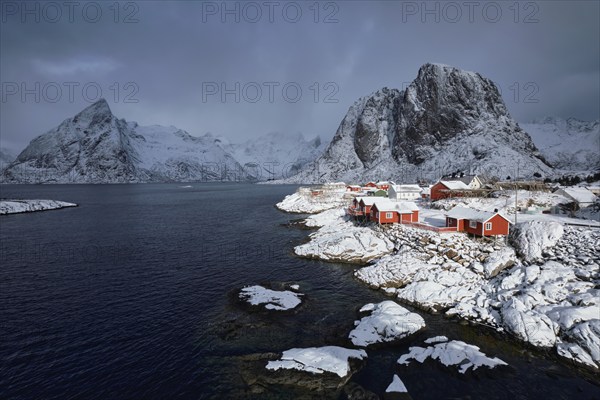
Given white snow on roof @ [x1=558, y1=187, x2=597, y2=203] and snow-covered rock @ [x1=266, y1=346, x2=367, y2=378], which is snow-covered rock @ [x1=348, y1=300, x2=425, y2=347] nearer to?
snow-covered rock @ [x1=266, y1=346, x2=367, y2=378]

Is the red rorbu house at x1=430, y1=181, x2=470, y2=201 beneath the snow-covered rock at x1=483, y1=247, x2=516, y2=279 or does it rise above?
above

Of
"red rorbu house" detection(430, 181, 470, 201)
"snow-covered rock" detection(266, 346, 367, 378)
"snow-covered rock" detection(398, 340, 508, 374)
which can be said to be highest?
"red rorbu house" detection(430, 181, 470, 201)

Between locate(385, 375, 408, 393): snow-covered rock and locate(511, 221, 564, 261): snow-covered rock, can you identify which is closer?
locate(385, 375, 408, 393): snow-covered rock

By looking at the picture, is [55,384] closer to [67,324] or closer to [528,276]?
[67,324]

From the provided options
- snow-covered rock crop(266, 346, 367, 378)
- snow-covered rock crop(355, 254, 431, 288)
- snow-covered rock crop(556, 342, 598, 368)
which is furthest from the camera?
snow-covered rock crop(355, 254, 431, 288)

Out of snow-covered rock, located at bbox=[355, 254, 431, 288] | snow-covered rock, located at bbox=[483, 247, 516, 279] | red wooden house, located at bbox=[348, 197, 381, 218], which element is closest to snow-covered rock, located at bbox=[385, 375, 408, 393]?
snow-covered rock, located at bbox=[355, 254, 431, 288]
